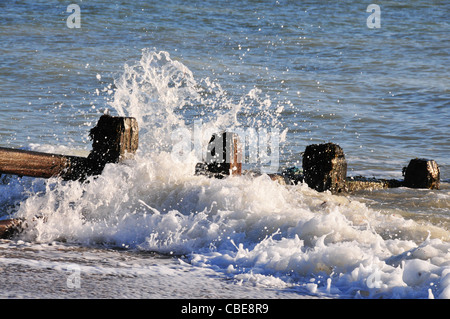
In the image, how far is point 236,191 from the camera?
20.0ft

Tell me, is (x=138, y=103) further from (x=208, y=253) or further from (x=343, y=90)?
(x=343, y=90)

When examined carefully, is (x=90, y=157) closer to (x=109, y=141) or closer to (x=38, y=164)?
(x=109, y=141)

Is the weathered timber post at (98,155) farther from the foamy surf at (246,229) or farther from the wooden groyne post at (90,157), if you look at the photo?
the foamy surf at (246,229)

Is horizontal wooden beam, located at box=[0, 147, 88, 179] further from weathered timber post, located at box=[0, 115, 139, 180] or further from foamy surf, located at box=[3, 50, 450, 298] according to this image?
foamy surf, located at box=[3, 50, 450, 298]

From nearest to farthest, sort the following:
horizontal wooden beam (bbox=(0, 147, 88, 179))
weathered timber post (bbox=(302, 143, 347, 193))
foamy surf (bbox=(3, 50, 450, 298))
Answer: foamy surf (bbox=(3, 50, 450, 298)) < horizontal wooden beam (bbox=(0, 147, 88, 179)) < weathered timber post (bbox=(302, 143, 347, 193))

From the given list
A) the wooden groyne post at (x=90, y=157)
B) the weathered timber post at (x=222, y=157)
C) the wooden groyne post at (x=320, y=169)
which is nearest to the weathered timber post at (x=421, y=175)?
the wooden groyne post at (x=320, y=169)

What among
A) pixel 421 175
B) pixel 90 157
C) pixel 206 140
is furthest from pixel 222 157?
pixel 421 175

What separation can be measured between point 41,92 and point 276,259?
1100cm

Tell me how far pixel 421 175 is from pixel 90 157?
403 cm

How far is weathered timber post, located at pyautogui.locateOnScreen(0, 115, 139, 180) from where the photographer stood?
19.7 ft

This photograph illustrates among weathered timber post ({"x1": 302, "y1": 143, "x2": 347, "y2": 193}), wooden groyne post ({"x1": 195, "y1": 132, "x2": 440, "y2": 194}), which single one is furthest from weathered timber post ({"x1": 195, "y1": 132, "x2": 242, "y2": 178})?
weathered timber post ({"x1": 302, "y1": 143, "x2": 347, "y2": 193})

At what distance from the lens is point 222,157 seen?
6.40 m

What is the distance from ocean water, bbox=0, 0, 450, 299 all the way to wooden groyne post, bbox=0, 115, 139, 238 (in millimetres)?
117
